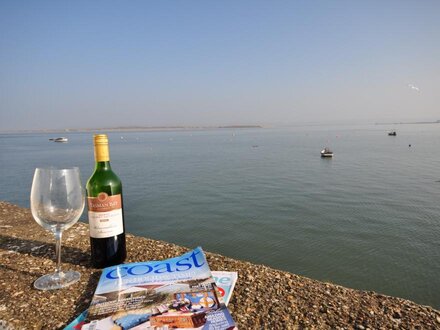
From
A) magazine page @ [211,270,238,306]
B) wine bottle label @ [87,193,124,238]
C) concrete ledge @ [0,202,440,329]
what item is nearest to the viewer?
concrete ledge @ [0,202,440,329]

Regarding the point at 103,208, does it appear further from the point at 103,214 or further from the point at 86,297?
the point at 86,297

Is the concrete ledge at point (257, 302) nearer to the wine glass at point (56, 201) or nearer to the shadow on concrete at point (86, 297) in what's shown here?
the shadow on concrete at point (86, 297)

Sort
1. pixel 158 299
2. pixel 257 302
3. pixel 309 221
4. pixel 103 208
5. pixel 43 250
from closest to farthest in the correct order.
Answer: pixel 158 299 → pixel 257 302 → pixel 103 208 → pixel 43 250 → pixel 309 221

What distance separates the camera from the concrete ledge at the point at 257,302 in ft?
4.85

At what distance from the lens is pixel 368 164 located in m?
29.8

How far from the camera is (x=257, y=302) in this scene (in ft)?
5.33

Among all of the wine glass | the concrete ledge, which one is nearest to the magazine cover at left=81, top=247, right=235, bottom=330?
the concrete ledge

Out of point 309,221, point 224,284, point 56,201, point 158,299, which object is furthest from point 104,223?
point 309,221

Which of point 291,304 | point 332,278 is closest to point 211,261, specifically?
point 291,304

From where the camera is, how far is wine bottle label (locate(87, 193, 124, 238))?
1871mm

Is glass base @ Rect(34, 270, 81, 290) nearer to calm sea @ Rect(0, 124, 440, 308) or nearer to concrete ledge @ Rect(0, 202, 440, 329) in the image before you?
concrete ledge @ Rect(0, 202, 440, 329)

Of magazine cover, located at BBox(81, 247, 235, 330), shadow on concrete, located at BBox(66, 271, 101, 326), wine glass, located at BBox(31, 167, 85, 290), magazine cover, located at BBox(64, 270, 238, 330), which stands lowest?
shadow on concrete, located at BBox(66, 271, 101, 326)

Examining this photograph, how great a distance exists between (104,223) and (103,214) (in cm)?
6

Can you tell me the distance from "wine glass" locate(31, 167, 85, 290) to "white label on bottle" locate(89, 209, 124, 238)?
4.4 inches
